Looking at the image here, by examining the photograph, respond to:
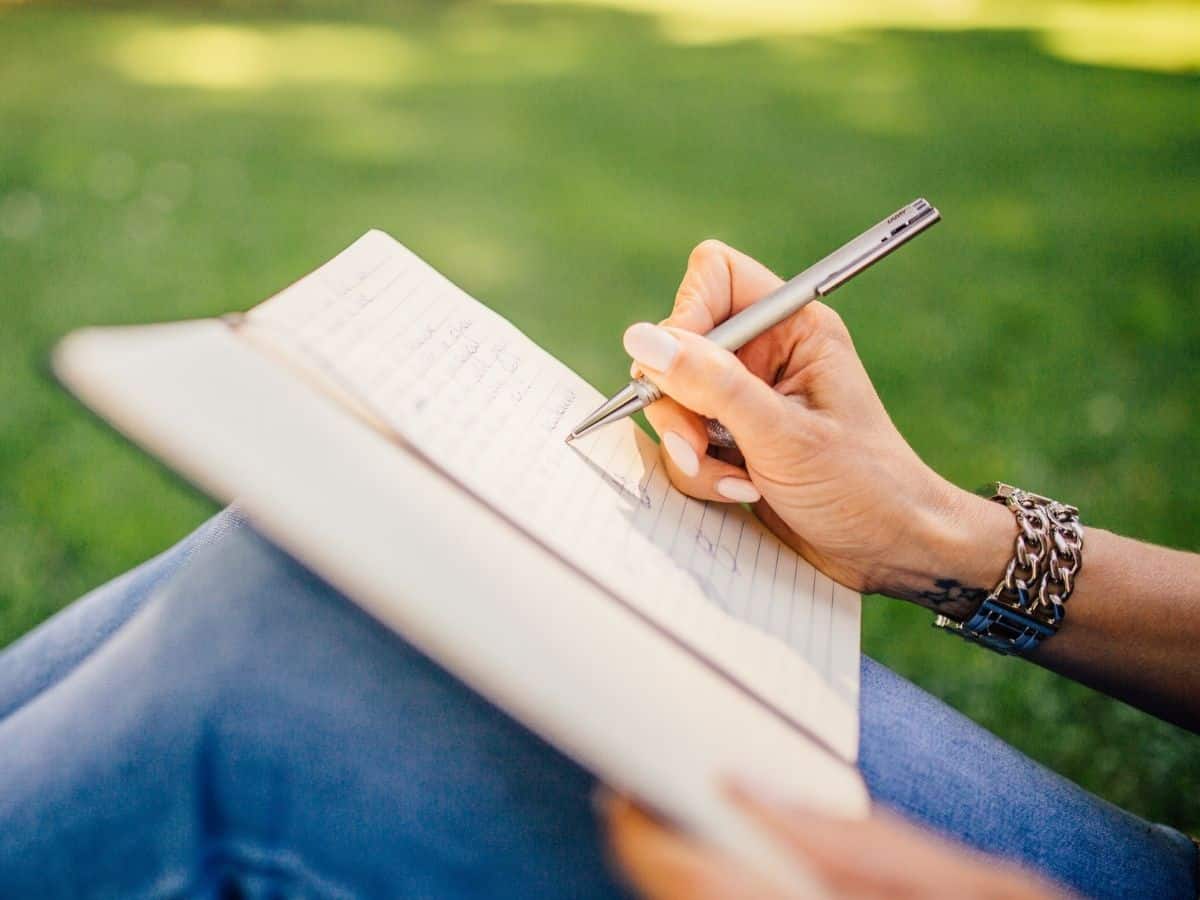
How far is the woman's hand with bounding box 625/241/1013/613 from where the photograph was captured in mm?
943

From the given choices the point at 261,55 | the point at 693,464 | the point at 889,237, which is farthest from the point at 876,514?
the point at 261,55

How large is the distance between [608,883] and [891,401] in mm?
1881

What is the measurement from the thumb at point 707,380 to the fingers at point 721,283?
0.54 feet

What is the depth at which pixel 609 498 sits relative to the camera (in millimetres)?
869

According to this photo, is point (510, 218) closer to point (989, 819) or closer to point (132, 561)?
point (132, 561)

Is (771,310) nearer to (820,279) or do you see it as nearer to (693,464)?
(820,279)

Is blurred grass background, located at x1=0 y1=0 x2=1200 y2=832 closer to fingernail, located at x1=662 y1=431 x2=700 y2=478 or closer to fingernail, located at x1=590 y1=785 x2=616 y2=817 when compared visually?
fingernail, located at x1=662 y1=431 x2=700 y2=478

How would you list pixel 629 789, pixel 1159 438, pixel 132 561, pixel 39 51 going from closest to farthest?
pixel 629 789, pixel 132 561, pixel 1159 438, pixel 39 51

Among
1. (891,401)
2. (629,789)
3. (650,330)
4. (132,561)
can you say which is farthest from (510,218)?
(629,789)

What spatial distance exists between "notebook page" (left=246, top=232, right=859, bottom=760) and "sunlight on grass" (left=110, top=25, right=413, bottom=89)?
359 cm

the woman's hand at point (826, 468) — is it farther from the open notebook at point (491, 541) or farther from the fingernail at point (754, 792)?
the fingernail at point (754, 792)

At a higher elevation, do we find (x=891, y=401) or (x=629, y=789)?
(x=629, y=789)

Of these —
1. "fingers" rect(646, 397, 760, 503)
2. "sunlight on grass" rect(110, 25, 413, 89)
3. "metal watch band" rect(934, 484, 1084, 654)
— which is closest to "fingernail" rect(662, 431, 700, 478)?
"fingers" rect(646, 397, 760, 503)

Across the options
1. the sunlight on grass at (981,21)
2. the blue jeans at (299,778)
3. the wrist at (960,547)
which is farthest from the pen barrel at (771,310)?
the sunlight on grass at (981,21)
